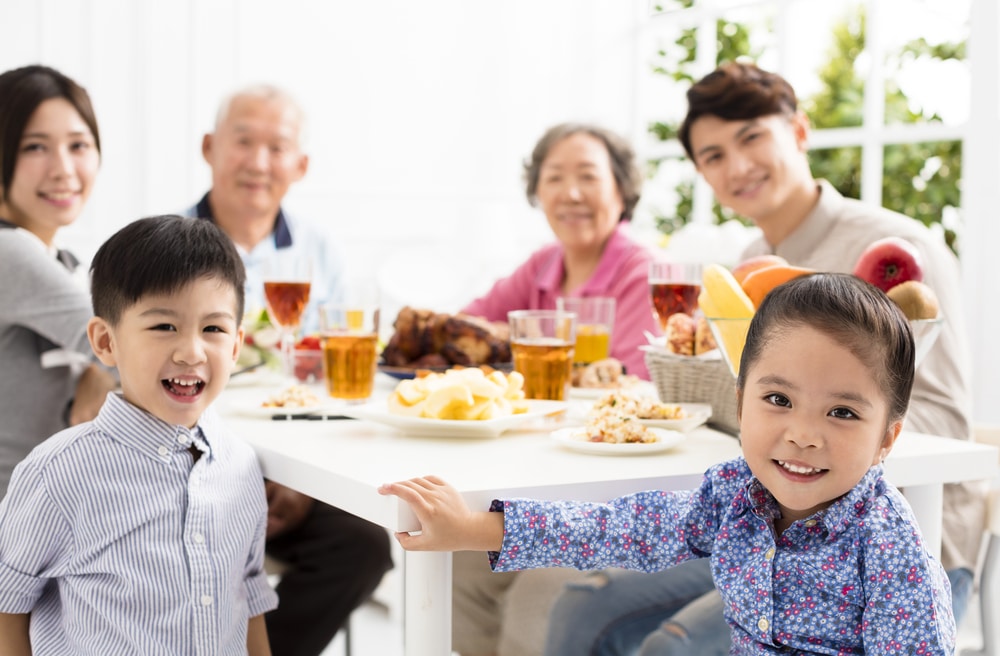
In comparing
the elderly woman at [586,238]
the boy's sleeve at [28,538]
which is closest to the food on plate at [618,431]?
the boy's sleeve at [28,538]

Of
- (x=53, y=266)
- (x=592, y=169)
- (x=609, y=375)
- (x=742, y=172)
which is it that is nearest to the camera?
(x=53, y=266)

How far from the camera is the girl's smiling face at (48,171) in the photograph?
2.11 meters

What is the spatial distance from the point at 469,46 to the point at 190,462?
185 inches

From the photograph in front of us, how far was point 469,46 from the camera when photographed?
18.8ft

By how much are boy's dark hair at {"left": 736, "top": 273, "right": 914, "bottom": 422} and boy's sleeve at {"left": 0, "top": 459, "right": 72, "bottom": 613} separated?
2.79 ft

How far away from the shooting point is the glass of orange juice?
2.00m

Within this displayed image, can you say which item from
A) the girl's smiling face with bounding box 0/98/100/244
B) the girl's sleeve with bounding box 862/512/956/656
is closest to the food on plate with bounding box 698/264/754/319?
the girl's sleeve with bounding box 862/512/956/656

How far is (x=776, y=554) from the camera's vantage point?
3.77 feet

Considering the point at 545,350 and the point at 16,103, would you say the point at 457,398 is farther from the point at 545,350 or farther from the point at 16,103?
the point at 16,103

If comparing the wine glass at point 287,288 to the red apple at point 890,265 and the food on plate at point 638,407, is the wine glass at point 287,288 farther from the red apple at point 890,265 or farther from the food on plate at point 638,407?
the red apple at point 890,265

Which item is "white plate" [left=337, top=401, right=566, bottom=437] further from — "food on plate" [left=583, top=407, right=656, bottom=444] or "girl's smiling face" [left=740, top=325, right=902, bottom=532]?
"girl's smiling face" [left=740, top=325, right=902, bottom=532]

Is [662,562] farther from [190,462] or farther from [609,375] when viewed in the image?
[609,375]

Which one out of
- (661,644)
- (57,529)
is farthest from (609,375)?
(57,529)

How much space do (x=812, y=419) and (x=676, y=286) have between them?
745mm
